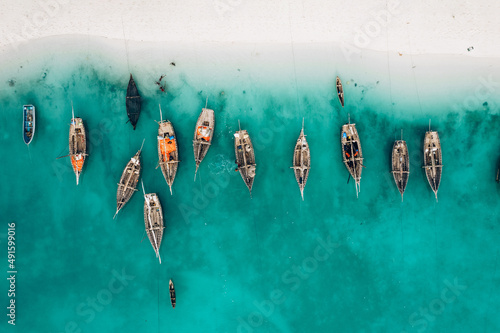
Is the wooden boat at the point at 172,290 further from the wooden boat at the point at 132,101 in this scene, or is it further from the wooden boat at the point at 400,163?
the wooden boat at the point at 400,163

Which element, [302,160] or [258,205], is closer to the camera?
[302,160]

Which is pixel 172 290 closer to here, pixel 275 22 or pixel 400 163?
pixel 400 163

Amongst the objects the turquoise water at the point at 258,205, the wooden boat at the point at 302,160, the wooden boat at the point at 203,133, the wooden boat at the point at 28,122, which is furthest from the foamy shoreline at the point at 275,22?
the wooden boat at the point at 302,160

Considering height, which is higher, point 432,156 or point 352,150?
point 352,150

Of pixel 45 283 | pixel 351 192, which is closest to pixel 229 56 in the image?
pixel 351 192

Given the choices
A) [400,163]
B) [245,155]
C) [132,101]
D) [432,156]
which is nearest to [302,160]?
[245,155]

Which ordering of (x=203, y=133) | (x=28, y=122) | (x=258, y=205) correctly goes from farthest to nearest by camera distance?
(x=258, y=205), (x=28, y=122), (x=203, y=133)
